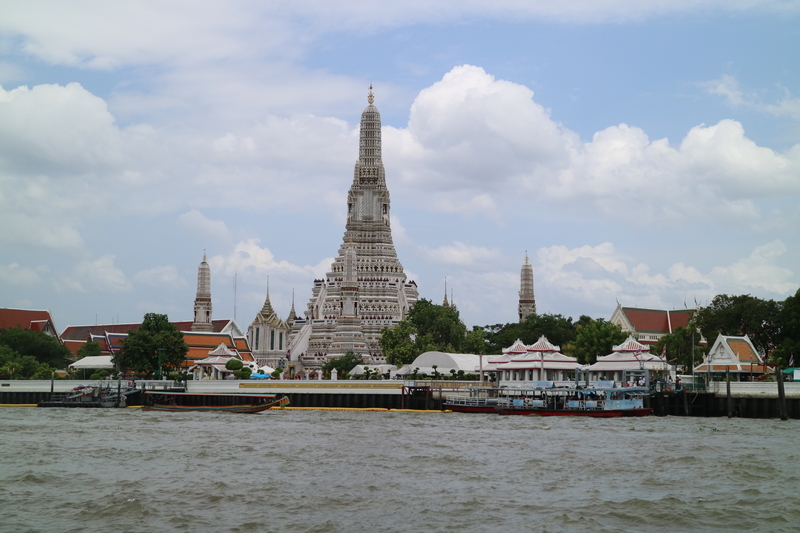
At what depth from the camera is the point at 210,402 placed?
60.6m

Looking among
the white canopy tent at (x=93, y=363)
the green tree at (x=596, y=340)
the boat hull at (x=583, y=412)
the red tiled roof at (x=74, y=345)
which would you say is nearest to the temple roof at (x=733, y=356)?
the boat hull at (x=583, y=412)

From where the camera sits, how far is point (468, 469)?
95.5 feet

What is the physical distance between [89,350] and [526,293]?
5587cm

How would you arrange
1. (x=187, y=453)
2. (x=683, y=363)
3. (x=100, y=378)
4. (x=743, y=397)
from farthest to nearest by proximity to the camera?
(x=683, y=363) → (x=100, y=378) → (x=743, y=397) → (x=187, y=453)

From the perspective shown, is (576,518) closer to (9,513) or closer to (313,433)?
(9,513)

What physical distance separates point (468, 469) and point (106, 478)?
34.0 ft

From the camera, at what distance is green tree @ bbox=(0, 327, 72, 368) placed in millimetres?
86375

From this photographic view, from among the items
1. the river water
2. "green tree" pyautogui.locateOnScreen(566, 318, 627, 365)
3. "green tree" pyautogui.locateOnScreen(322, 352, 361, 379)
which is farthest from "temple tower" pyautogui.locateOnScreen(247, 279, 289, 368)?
the river water

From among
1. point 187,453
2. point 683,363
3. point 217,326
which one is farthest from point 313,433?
point 217,326

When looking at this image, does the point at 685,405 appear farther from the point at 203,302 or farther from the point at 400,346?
the point at 203,302

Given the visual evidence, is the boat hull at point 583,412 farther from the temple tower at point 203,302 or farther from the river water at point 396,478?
the temple tower at point 203,302

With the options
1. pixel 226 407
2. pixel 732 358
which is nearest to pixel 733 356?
pixel 732 358

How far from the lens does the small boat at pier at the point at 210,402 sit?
56750 mm

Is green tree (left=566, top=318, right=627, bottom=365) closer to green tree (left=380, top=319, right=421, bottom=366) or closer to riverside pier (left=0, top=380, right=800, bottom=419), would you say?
green tree (left=380, top=319, right=421, bottom=366)
